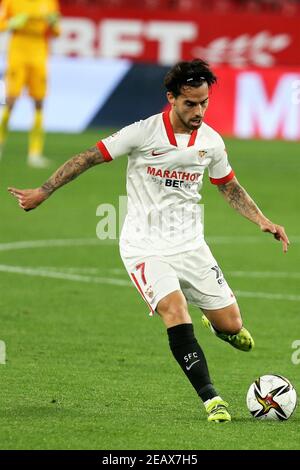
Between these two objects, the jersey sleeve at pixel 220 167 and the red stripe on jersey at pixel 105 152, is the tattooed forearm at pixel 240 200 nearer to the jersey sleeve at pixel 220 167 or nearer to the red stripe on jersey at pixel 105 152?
the jersey sleeve at pixel 220 167

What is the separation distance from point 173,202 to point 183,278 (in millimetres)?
493

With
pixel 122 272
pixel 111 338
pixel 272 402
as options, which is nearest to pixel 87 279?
pixel 122 272

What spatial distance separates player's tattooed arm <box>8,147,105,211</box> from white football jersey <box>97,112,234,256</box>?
0.27 ft

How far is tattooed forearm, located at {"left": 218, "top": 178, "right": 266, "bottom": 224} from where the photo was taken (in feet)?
26.9

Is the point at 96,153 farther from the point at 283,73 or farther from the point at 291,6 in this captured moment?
the point at 291,6

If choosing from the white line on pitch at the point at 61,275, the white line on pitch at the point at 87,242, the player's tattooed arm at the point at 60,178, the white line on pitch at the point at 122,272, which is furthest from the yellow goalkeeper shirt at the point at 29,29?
the player's tattooed arm at the point at 60,178

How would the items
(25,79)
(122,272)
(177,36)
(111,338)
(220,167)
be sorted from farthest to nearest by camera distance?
1. (177,36)
2. (25,79)
3. (122,272)
4. (111,338)
5. (220,167)

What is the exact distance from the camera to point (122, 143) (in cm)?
782

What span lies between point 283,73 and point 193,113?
17.4 meters

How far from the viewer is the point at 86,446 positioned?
6.57m

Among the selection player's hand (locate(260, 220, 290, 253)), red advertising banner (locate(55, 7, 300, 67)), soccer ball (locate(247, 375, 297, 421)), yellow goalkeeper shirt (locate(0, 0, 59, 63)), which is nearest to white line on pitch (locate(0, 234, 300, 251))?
yellow goalkeeper shirt (locate(0, 0, 59, 63))

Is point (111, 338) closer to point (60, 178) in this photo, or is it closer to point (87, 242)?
point (60, 178)
